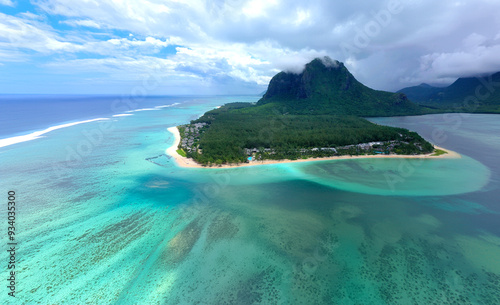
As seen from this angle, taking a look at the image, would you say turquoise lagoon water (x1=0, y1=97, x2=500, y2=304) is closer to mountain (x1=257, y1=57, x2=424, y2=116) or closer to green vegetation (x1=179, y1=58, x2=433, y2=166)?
green vegetation (x1=179, y1=58, x2=433, y2=166)

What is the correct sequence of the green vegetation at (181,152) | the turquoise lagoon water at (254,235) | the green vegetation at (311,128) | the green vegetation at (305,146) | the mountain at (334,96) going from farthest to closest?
the mountain at (334,96) → the green vegetation at (311,128) → the green vegetation at (181,152) → the green vegetation at (305,146) → the turquoise lagoon water at (254,235)

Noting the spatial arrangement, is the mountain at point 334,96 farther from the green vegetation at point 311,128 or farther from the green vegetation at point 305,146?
the green vegetation at point 305,146

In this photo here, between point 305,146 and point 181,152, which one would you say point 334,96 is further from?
point 181,152

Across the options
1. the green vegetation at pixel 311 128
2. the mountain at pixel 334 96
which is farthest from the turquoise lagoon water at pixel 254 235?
the mountain at pixel 334 96

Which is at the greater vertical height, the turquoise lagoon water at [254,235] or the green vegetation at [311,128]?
the green vegetation at [311,128]

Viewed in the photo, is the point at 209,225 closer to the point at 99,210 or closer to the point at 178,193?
the point at 178,193

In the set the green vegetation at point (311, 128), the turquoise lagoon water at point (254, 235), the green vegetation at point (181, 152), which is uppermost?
the green vegetation at point (311, 128)
